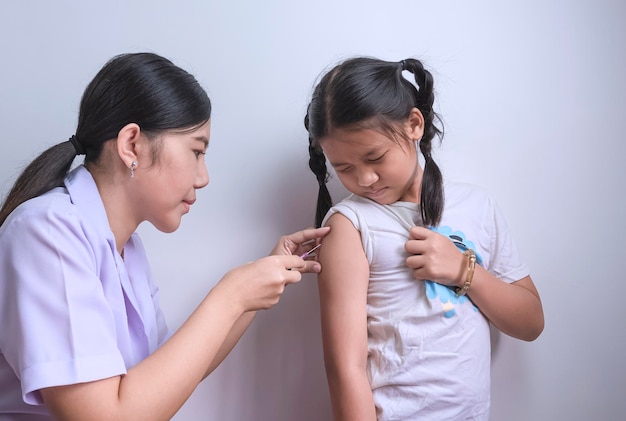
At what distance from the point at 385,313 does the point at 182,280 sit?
1.49 feet

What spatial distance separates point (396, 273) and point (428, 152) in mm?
251

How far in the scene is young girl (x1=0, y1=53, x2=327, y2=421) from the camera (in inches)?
27.9

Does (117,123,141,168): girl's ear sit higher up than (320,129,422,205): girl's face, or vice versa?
(117,123,141,168): girl's ear

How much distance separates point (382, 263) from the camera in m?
1.02

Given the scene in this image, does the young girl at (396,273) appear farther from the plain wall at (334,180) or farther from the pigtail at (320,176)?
the plain wall at (334,180)

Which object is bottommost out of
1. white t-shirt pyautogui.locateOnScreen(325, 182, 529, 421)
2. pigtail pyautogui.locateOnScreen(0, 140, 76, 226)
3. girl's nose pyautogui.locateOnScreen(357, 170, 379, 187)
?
white t-shirt pyautogui.locateOnScreen(325, 182, 529, 421)

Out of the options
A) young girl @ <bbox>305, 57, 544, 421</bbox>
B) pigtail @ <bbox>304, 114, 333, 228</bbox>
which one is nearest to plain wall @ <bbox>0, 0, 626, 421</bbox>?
pigtail @ <bbox>304, 114, 333, 228</bbox>

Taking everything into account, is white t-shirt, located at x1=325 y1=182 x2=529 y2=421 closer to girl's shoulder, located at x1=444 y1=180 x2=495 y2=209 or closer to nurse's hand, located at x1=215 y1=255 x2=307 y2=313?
girl's shoulder, located at x1=444 y1=180 x2=495 y2=209

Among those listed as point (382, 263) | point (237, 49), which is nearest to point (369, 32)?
point (237, 49)

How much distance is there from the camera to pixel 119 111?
2.79ft

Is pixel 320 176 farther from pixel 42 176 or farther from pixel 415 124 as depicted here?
pixel 42 176

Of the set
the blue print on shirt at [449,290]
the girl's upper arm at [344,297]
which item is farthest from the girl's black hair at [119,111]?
the blue print on shirt at [449,290]

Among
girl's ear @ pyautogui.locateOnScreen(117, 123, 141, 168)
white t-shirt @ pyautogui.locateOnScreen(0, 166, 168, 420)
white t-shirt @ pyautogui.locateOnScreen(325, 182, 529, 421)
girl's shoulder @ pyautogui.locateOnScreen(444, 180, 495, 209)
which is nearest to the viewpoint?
white t-shirt @ pyautogui.locateOnScreen(0, 166, 168, 420)

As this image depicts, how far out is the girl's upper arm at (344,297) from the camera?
38.5 inches
